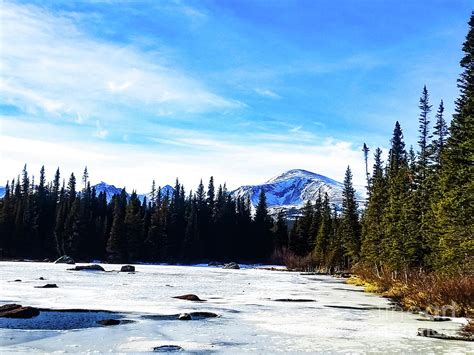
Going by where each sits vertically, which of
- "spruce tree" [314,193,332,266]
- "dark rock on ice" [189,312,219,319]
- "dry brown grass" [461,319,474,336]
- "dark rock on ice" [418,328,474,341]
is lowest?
"dark rock on ice" [189,312,219,319]

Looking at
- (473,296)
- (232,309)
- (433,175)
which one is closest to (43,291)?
(232,309)

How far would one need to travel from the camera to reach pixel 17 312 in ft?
59.2

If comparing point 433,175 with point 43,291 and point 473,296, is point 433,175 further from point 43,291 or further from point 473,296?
point 43,291

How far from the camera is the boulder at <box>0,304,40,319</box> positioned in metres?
17.9

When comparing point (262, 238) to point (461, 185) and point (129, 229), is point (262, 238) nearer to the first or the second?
point (129, 229)

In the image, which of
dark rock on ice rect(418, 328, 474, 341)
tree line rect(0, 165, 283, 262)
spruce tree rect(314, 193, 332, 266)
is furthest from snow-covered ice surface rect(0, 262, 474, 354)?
tree line rect(0, 165, 283, 262)

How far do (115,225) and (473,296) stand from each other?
78340 mm

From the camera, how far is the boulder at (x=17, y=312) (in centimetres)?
1791

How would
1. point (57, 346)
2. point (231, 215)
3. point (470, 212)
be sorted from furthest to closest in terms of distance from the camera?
point (231, 215)
point (470, 212)
point (57, 346)

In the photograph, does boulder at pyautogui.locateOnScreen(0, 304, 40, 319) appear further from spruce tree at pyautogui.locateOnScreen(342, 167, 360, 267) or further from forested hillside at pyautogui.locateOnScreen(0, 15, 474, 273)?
spruce tree at pyautogui.locateOnScreen(342, 167, 360, 267)

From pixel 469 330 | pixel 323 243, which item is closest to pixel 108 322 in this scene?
pixel 469 330

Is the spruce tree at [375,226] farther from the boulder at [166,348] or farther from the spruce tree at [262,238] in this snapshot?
the spruce tree at [262,238]

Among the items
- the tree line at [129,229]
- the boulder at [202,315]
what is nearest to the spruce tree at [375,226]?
the boulder at [202,315]

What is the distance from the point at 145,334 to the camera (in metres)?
15.1
